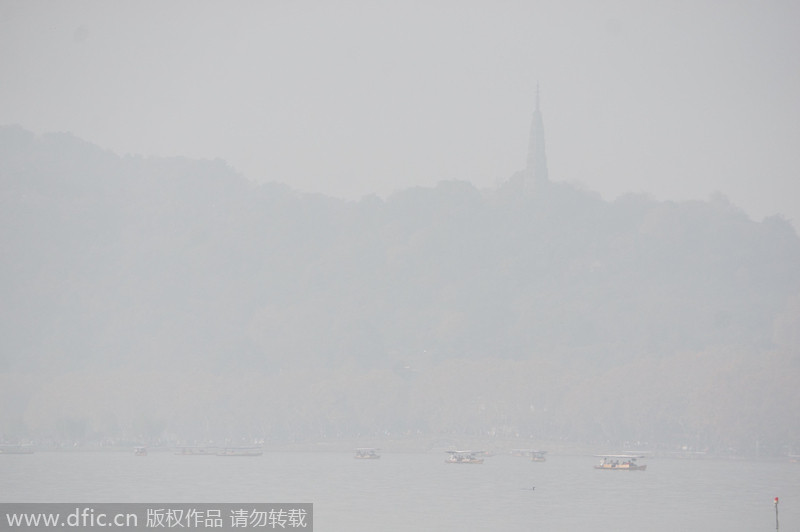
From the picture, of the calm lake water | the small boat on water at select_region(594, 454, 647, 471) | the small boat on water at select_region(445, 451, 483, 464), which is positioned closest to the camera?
the calm lake water

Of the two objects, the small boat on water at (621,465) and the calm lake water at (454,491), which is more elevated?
the small boat on water at (621,465)

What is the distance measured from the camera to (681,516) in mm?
120938

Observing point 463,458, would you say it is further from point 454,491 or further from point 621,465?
point 454,491

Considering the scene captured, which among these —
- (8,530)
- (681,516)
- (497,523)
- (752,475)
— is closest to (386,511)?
(497,523)

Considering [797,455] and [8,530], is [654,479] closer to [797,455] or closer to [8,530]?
[797,455]

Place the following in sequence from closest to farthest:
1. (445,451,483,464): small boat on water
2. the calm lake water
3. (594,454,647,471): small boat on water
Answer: the calm lake water → (594,454,647,471): small boat on water → (445,451,483,464): small boat on water

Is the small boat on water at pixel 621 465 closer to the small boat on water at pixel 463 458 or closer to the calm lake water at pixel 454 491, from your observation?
the calm lake water at pixel 454 491

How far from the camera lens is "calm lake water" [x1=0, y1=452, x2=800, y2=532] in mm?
115750

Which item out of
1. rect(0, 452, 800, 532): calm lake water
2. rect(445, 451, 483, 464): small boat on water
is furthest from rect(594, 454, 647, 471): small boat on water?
rect(445, 451, 483, 464): small boat on water

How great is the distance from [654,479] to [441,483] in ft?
81.3

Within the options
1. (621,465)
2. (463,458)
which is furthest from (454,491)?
(463,458)

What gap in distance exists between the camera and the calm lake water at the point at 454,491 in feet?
380

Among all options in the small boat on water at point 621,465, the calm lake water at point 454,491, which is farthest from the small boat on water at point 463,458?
the small boat on water at point 621,465

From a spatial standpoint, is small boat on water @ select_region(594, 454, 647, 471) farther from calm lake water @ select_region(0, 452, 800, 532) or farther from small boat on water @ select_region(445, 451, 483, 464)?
small boat on water @ select_region(445, 451, 483, 464)
